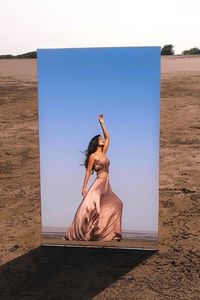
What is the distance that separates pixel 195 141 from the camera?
11.9 metres

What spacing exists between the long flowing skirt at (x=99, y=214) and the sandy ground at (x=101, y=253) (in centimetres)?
37

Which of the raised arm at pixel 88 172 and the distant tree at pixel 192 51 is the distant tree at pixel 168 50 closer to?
the distant tree at pixel 192 51

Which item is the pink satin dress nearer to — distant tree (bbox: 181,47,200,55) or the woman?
the woman

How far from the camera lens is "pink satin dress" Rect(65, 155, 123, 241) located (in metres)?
5.75

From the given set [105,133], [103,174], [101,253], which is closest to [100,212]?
[103,174]

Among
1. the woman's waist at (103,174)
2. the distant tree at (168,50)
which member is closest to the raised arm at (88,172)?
the woman's waist at (103,174)

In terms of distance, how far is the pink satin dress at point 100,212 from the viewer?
5746 mm

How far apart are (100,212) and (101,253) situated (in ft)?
2.17

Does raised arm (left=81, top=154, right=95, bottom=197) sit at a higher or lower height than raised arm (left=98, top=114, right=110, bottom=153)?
lower

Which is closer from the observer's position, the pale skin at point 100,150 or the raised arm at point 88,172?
the pale skin at point 100,150

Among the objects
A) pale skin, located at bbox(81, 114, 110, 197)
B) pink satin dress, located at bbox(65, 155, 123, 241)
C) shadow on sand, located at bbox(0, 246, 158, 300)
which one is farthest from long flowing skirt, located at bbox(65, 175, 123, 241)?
shadow on sand, located at bbox(0, 246, 158, 300)

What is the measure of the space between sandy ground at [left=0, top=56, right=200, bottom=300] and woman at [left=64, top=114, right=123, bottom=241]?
1.22 ft

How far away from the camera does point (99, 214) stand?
5852 millimetres

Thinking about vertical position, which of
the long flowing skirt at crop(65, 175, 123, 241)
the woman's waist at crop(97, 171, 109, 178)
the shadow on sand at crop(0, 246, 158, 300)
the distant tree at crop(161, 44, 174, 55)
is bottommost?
the shadow on sand at crop(0, 246, 158, 300)
